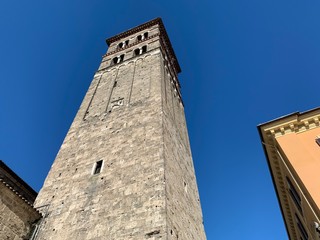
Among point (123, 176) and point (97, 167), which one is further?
point (97, 167)

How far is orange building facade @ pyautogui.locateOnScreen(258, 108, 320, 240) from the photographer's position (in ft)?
21.7

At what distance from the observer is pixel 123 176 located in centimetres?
798

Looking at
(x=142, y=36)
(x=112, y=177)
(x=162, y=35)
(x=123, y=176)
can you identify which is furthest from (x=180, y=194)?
(x=162, y=35)

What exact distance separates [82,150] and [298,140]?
6822mm

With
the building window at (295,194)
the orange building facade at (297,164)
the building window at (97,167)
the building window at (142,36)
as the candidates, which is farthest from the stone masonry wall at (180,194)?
the building window at (142,36)

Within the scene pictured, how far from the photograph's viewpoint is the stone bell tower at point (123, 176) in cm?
670

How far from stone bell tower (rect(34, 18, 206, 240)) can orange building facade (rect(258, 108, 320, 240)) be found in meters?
2.94

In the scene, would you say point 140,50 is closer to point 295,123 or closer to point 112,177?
point 112,177

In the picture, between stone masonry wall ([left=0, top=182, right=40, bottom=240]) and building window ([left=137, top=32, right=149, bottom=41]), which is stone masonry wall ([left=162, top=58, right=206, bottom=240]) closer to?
stone masonry wall ([left=0, top=182, right=40, bottom=240])

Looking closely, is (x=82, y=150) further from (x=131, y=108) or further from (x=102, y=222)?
(x=102, y=222)

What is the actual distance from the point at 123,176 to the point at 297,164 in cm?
458

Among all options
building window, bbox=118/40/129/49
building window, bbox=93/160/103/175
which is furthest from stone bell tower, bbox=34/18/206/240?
building window, bbox=118/40/129/49

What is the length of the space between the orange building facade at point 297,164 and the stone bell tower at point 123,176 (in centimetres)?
294

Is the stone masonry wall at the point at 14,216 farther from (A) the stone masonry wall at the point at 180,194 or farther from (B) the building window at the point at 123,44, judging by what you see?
(B) the building window at the point at 123,44
